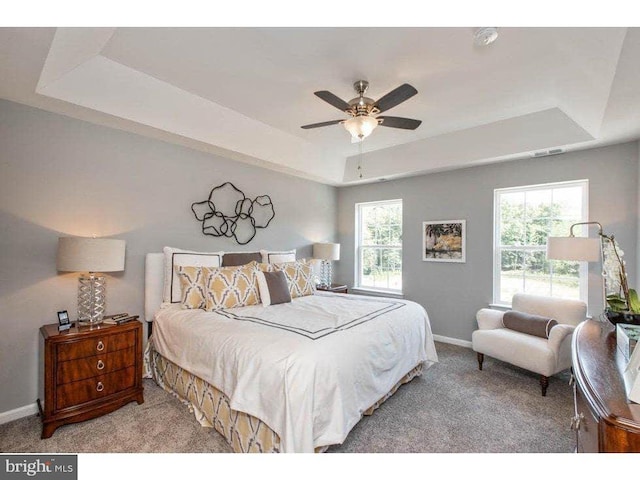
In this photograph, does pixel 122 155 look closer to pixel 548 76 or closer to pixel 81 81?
pixel 81 81

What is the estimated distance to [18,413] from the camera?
2.23 m

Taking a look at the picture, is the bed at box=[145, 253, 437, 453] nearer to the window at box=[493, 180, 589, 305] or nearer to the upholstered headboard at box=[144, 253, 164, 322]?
the upholstered headboard at box=[144, 253, 164, 322]

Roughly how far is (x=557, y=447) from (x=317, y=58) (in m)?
3.10

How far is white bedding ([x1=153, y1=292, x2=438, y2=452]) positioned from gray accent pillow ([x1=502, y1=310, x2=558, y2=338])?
974 mm

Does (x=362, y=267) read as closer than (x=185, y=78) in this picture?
No

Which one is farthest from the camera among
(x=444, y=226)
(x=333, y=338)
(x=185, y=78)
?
(x=444, y=226)

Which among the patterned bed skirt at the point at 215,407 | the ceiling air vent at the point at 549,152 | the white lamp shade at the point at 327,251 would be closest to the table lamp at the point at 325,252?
the white lamp shade at the point at 327,251

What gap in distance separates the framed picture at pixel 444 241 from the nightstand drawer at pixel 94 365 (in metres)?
3.72

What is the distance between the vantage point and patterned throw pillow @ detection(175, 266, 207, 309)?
2.65 m

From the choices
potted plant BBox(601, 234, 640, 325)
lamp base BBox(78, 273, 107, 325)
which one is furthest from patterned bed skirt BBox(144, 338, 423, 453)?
potted plant BBox(601, 234, 640, 325)

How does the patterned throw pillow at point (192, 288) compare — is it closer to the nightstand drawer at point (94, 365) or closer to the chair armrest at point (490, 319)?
the nightstand drawer at point (94, 365)

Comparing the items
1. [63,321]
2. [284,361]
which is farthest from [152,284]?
[284,361]

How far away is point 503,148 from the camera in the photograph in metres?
3.31
